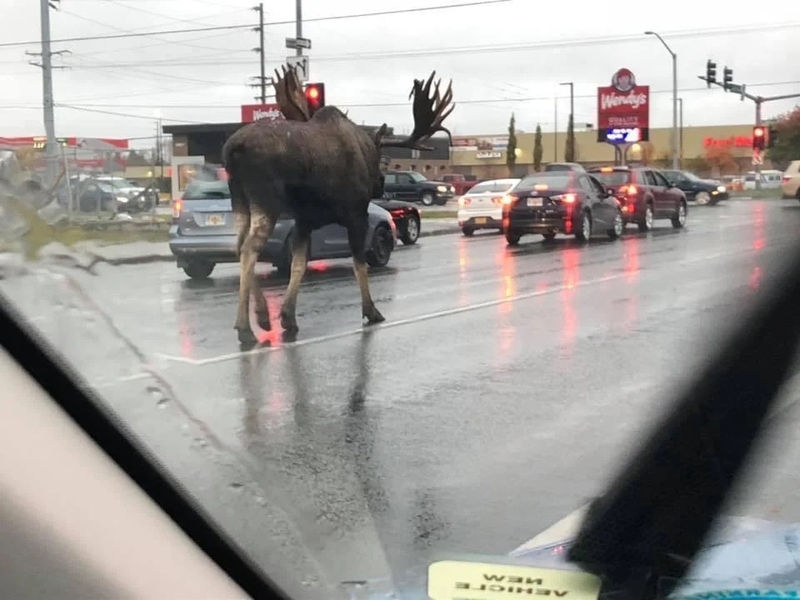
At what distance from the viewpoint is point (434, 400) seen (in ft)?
16.2

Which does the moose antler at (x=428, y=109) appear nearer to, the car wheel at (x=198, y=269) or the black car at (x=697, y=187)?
the car wheel at (x=198, y=269)

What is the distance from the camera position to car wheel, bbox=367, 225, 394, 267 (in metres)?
3.51

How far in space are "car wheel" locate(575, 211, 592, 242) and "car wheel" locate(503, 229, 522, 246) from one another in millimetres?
336

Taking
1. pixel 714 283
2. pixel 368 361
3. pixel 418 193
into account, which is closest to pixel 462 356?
pixel 368 361

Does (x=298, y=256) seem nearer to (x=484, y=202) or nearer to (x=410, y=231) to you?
(x=410, y=231)

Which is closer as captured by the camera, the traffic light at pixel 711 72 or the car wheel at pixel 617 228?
the traffic light at pixel 711 72

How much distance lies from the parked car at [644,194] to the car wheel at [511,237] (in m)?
0.50

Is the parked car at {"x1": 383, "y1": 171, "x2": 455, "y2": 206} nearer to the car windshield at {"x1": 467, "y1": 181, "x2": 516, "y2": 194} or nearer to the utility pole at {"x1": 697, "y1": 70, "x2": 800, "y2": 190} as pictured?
the car windshield at {"x1": 467, "y1": 181, "x2": 516, "y2": 194}

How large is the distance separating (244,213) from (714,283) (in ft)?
6.92

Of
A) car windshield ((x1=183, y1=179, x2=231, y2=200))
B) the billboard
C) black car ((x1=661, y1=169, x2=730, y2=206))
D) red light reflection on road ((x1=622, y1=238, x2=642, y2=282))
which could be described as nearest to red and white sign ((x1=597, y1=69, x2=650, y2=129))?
the billboard

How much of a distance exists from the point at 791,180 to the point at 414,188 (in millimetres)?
1170

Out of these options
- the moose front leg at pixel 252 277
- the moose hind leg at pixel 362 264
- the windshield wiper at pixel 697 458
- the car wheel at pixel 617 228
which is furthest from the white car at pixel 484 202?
the windshield wiper at pixel 697 458

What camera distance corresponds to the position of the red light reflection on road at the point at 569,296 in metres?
5.36

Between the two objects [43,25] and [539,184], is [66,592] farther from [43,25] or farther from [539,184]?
[539,184]
